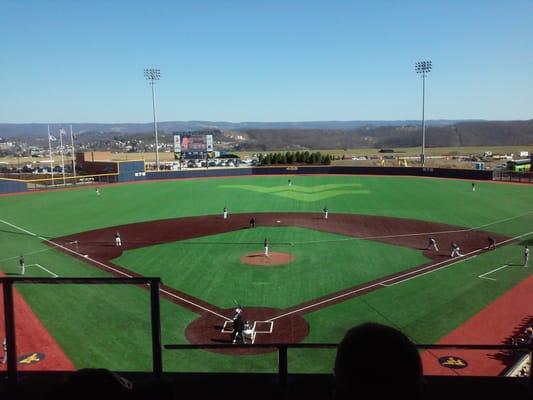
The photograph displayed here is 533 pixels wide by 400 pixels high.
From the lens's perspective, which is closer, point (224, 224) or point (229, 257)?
point (229, 257)

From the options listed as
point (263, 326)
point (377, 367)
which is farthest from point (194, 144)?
point (377, 367)

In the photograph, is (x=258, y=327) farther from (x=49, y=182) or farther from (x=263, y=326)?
(x=49, y=182)

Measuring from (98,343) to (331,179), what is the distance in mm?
60891

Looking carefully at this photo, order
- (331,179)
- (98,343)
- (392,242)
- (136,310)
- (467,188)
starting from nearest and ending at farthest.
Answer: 1. (98,343)
2. (136,310)
3. (392,242)
4. (467,188)
5. (331,179)

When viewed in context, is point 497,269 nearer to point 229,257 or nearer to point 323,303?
point 323,303

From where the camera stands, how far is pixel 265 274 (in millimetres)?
25359

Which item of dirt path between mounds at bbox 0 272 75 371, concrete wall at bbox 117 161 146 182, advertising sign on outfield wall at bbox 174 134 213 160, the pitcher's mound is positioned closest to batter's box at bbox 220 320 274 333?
dirt path between mounds at bbox 0 272 75 371

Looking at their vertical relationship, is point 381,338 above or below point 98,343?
above

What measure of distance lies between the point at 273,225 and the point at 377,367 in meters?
37.6

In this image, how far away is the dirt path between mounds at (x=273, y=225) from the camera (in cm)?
1849

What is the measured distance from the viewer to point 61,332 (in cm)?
1789

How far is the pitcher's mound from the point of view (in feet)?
90.3

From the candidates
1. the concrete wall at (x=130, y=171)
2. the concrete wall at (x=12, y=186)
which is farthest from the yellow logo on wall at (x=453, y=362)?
the concrete wall at (x=130, y=171)

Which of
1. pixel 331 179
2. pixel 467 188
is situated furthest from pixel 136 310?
pixel 331 179
